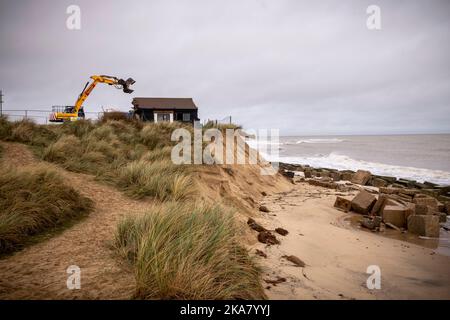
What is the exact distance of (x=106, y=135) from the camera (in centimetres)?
1282

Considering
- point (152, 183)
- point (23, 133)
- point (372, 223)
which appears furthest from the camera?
point (23, 133)

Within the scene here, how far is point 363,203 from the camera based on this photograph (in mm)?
8805

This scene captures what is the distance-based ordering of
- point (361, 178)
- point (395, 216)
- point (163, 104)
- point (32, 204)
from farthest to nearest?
point (163, 104) → point (361, 178) → point (395, 216) → point (32, 204)

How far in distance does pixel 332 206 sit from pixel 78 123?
13.3m

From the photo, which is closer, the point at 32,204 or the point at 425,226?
the point at 32,204

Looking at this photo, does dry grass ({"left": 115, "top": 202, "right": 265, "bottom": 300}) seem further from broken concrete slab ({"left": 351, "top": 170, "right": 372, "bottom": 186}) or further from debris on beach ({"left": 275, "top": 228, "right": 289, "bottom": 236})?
broken concrete slab ({"left": 351, "top": 170, "right": 372, "bottom": 186})

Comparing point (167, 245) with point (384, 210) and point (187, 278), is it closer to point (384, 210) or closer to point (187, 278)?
point (187, 278)

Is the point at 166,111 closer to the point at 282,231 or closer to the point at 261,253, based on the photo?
the point at 282,231

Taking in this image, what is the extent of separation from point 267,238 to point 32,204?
4251mm

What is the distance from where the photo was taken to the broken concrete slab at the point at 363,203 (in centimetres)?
870

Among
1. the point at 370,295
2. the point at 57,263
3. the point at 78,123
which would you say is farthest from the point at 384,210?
the point at 78,123

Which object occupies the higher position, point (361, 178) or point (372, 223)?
point (361, 178)

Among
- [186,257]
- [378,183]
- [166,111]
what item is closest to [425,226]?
[186,257]

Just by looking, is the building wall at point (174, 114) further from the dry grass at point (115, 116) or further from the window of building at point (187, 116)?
the dry grass at point (115, 116)
